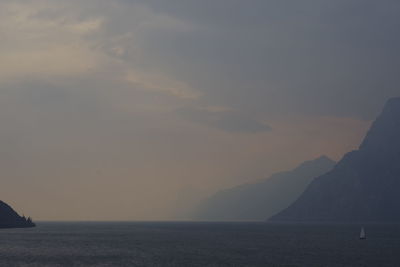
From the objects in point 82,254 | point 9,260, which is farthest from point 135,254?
point 9,260

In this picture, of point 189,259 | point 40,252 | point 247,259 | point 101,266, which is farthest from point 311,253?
point 40,252

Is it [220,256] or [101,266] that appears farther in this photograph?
[220,256]

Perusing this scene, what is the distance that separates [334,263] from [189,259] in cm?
3340

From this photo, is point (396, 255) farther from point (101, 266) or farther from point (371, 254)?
point (101, 266)

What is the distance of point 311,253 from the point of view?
139 m

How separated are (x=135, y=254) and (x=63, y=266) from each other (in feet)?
100

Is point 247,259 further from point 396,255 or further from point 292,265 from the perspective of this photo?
point 396,255

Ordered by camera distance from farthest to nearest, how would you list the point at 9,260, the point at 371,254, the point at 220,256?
the point at 371,254
the point at 220,256
the point at 9,260

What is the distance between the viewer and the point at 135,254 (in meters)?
137

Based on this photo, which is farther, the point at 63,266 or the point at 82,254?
the point at 82,254

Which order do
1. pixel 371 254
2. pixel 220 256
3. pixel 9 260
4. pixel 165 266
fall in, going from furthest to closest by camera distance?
pixel 371 254 → pixel 220 256 → pixel 9 260 → pixel 165 266

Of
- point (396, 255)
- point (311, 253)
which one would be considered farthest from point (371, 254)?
point (311, 253)

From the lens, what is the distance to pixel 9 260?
12175 cm

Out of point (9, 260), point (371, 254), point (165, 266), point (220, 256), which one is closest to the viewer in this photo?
point (165, 266)
